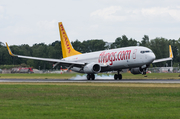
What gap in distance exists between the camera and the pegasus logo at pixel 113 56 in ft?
145

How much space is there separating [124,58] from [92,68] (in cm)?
486

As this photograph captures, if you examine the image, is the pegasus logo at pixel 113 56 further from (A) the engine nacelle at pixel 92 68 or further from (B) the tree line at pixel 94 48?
(B) the tree line at pixel 94 48

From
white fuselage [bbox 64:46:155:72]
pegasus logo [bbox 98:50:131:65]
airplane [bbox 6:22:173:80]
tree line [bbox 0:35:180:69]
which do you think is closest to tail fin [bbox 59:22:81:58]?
airplane [bbox 6:22:173:80]

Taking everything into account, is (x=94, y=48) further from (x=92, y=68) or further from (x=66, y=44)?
(x=92, y=68)

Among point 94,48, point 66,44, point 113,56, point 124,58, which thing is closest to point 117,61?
point 113,56

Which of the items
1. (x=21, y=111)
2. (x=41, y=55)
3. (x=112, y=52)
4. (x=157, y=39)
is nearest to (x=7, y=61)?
(x=41, y=55)

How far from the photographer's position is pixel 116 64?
149 ft

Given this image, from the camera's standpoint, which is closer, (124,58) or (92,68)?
(124,58)

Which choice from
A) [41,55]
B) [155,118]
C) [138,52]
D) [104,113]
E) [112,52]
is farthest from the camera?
[41,55]

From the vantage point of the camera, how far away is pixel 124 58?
44.1m

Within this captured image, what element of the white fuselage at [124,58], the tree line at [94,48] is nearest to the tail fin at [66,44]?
the white fuselage at [124,58]

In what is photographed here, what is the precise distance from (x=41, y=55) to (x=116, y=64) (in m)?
120

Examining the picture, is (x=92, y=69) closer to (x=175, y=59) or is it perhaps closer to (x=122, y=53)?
(x=122, y=53)

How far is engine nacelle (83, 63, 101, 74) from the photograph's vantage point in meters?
45.8
